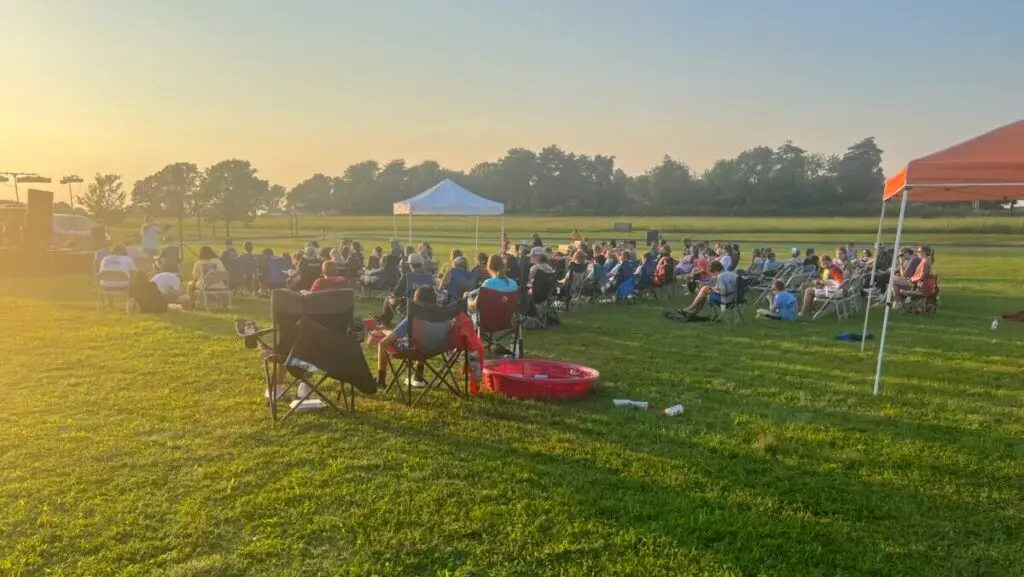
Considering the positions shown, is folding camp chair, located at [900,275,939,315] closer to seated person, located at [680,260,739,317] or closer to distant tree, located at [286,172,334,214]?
seated person, located at [680,260,739,317]

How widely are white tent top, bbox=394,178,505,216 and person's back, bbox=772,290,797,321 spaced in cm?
586

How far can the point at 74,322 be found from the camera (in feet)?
31.1

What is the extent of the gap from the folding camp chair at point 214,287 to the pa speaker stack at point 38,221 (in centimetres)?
878

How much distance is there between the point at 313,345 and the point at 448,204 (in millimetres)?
8819

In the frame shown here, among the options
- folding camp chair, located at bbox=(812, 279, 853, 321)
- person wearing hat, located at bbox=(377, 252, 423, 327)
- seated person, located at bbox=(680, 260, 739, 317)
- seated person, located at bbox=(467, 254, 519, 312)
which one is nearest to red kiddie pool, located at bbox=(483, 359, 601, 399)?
seated person, located at bbox=(467, 254, 519, 312)

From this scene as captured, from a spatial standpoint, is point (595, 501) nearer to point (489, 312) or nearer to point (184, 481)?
point (184, 481)

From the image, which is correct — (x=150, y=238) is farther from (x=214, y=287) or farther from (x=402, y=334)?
(x=402, y=334)

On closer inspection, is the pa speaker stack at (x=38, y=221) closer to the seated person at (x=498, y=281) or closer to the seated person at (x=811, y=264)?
the seated person at (x=498, y=281)

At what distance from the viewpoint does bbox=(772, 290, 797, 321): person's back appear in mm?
10742

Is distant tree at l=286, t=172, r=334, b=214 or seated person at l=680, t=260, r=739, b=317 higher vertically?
distant tree at l=286, t=172, r=334, b=214

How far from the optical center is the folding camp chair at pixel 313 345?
200 inches

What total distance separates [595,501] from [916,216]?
65.8 m

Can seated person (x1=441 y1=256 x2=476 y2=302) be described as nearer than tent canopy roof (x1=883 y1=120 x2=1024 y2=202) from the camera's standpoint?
No

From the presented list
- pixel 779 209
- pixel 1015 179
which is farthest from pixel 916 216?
pixel 1015 179
